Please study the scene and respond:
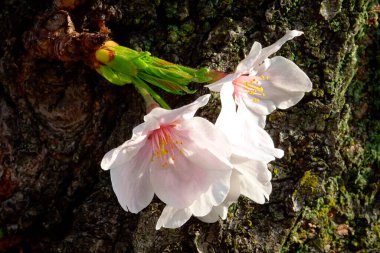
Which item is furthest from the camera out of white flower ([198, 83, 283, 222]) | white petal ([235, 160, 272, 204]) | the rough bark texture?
the rough bark texture

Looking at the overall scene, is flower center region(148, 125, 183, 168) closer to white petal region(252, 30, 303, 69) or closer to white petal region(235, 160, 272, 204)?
white petal region(235, 160, 272, 204)

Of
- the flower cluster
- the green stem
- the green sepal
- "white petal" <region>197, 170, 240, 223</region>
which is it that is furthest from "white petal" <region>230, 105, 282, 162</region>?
the green sepal

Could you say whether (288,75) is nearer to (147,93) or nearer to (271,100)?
(271,100)

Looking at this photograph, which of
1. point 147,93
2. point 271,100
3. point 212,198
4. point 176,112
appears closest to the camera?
point 176,112

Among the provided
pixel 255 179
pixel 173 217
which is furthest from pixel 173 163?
pixel 255 179

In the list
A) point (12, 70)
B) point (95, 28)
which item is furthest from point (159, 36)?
point (12, 70)

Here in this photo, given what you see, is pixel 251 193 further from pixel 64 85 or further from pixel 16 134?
pixel 16 134

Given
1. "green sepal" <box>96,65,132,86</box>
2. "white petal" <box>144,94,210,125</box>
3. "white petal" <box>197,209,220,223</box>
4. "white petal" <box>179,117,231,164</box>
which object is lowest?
"white petal" <box>197,209,220,223</box>
